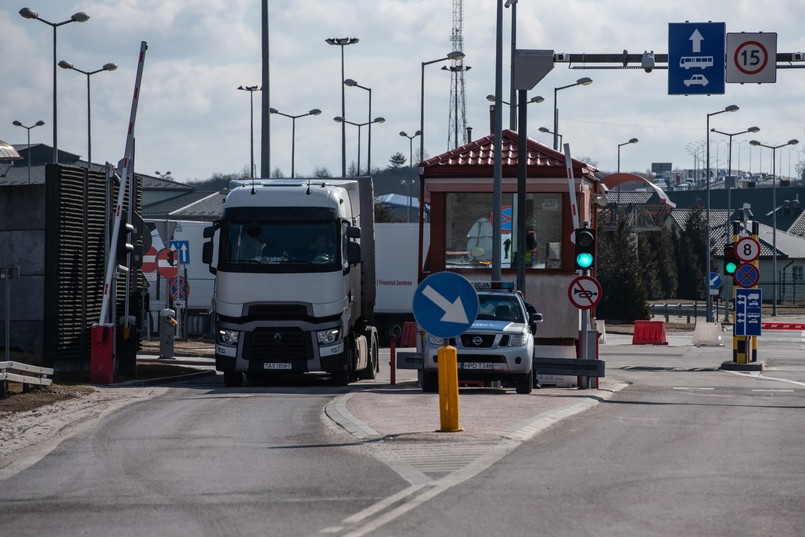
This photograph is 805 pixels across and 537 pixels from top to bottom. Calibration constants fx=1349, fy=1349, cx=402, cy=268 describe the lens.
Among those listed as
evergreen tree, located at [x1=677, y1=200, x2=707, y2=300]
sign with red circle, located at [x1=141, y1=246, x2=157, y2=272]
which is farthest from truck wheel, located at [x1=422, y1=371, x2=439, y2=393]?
evergreen tree, located at [x1=677, y1=200, x2=707, y2=300]

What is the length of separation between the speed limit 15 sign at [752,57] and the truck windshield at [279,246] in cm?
776

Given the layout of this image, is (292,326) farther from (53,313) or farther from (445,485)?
(445,485)

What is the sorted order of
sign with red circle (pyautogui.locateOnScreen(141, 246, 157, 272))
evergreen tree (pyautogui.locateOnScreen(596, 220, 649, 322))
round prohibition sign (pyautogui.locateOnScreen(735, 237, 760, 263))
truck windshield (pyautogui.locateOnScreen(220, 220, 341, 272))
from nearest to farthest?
Result: truck windshield (pyautogui.locateOnScreen(220, 220, 341, 272))
round prohibition sign (pyautogui.locateOnScreen(735, 237, 760, 263))
sign with red circle (pyautogui.locateOnScreen(141, 246, 157, 272))
evergreen tree (pyautogui.locateOnScreen(596, 220, 649, 322))

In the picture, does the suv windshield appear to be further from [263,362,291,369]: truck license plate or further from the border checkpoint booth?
the border checkpoint booth

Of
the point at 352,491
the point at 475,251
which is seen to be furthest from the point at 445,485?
the point at 475,251

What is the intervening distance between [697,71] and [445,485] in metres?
15.4

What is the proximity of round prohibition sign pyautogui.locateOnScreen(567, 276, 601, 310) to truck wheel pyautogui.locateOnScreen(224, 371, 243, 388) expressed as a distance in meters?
6.14

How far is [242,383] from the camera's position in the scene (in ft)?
82.8

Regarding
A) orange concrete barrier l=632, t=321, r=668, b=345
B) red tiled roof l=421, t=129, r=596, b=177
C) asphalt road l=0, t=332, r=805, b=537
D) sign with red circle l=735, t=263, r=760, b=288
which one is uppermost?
red tiled roof l=421, t=129, r=596, b=177

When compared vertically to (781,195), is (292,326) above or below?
below

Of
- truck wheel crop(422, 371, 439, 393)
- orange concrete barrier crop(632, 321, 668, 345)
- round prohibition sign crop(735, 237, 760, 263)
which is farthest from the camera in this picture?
orange concrete barrier crop(632, 321, 668, 345)

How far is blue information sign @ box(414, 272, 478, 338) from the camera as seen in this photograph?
14352 mm

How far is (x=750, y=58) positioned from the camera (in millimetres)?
24062

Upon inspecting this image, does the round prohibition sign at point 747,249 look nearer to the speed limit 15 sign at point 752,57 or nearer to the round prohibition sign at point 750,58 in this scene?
the speed limit 15 sign at point 752,57
